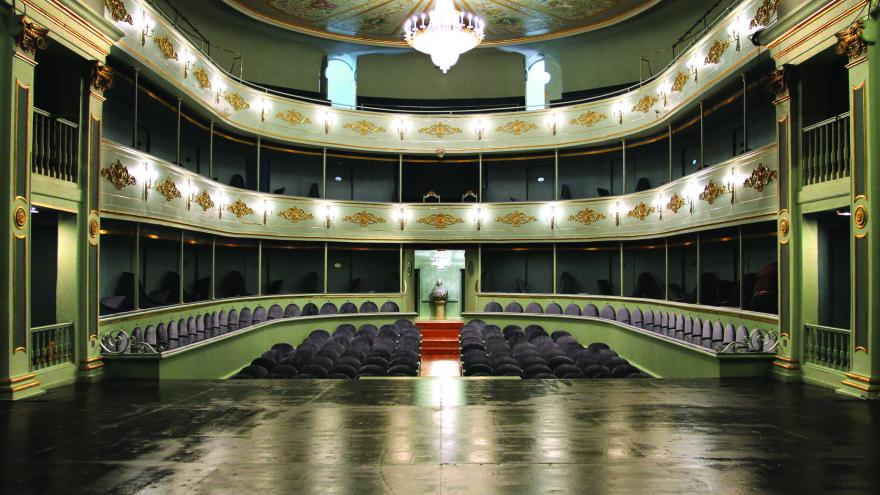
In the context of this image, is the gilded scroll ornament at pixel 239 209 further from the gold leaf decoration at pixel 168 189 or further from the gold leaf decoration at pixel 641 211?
the gold leaf decoration at pixel 641 211

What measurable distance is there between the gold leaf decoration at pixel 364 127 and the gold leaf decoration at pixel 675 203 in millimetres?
9330

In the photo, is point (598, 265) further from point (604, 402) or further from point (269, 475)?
point (269, 475)

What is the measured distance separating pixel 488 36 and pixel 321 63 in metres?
5.97

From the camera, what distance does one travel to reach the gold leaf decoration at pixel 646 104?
50.0 ft

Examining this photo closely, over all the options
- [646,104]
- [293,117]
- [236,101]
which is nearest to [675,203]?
[646,104]

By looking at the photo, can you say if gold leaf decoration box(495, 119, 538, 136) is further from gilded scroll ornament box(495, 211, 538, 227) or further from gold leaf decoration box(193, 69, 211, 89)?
gold leaf decoration box(193, 69, 211, 89)

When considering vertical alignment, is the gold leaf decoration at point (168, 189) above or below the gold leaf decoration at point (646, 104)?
below

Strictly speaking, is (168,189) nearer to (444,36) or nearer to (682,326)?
(444,36)

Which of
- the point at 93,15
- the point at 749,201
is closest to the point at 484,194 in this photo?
the point at 749,201

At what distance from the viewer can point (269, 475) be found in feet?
13.3

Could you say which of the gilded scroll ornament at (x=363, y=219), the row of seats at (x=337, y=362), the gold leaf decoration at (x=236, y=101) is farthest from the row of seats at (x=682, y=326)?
the gold leaf decoration at (x=236, y=101)

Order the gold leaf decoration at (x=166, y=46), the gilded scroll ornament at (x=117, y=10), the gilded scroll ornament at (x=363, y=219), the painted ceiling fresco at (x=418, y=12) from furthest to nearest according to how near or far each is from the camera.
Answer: the gilded scroll ornament at (x=363, y=219) → the painted ceiling fresco at (x=418, y=12) → the gold leaf decoration at (x=166, y=46) → the gilded scroll ornament at (x=117, y=10)

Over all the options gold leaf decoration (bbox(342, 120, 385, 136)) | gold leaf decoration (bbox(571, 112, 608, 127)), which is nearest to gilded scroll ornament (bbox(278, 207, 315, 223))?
gold leaf decoration (bbox(342, 120, 385, 136))

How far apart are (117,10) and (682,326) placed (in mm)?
12328
